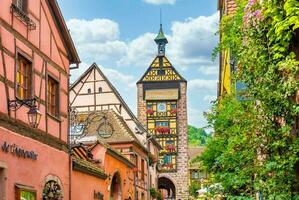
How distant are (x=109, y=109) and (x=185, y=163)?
29148mm

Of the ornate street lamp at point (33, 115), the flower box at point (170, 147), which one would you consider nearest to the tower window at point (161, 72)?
the flower box at point (170, 147)

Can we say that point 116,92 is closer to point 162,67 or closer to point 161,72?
point 161,72

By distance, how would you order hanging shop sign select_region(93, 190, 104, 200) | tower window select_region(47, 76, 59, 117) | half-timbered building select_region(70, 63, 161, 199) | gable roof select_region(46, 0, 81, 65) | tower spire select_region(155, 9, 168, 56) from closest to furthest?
tower window select_region(47, 76, 59, 117) < gable roof select_region(46, 0, 81, 65) < hanging shop sign select_region(93, 190, 104, 200) < half-timbered building select_region(70, 63, 161, 199) < tower spire select_region(155, 9, 168, 56)

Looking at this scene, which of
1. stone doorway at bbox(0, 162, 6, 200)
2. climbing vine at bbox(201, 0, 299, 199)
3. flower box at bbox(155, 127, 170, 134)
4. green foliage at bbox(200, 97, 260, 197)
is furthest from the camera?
flower box at bbox(155, 127, 170, 134)

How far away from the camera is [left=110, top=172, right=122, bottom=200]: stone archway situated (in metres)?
24.1

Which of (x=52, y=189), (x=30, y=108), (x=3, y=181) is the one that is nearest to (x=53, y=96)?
(x=52, y=189)

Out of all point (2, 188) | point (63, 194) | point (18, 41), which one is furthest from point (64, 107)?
point (2, 188)

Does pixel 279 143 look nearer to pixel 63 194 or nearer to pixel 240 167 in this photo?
pixel 240 167

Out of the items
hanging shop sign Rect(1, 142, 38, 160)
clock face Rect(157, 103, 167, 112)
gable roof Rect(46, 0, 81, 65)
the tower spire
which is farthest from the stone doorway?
the tower spire

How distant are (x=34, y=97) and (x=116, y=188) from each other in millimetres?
11429

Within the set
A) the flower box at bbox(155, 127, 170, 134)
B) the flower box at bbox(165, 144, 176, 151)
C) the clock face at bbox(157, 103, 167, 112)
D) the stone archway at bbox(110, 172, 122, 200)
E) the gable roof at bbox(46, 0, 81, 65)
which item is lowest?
the stone archway at bbox(110, 172, 122, 200)

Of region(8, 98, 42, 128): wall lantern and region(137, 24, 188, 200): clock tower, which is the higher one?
region(137, 24, 188, 200): clock tower

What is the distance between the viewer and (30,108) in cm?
1299

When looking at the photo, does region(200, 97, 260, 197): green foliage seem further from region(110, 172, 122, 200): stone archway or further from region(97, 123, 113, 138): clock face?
region(97, 123, 113, 138): clock face
